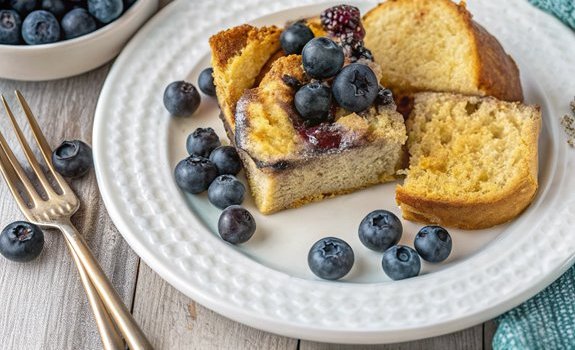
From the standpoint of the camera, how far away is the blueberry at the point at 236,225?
329cm

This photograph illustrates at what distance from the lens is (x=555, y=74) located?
12.8ft

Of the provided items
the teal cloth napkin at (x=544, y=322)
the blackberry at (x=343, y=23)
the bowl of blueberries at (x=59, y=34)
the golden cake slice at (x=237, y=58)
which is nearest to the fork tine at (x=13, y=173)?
the bowl of blueberries at (x=59, y=34)

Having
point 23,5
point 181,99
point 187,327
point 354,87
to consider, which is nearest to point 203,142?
point 181,99

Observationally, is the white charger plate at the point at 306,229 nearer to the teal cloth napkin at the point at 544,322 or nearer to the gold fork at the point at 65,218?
the teal cloth napkin at the point at 544,322

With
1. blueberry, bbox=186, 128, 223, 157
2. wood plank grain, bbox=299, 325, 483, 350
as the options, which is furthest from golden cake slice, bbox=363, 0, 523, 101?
wood plank grain, bbox=299, 325, 483, 350

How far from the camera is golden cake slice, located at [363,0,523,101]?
3.66 meters

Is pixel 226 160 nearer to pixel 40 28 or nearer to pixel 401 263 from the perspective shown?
pixel 401 263

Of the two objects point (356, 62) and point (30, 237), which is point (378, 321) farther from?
point (30, 237)

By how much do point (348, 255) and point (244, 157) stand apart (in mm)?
661

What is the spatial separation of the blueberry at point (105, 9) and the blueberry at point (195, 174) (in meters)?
0.94

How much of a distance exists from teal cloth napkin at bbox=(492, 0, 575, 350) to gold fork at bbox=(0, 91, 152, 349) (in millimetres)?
1351

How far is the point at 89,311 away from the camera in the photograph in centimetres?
328

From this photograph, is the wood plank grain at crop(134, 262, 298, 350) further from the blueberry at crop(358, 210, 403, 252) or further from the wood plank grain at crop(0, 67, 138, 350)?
the blueberry at crop(358, 210, 403, 252)

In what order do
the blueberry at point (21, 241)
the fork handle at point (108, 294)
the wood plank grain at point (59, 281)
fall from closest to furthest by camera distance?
1. the fork handle at point (108, 294)
2. the wood plank grain at point (59, 281)
3. the blueberry at point (21, 241)
